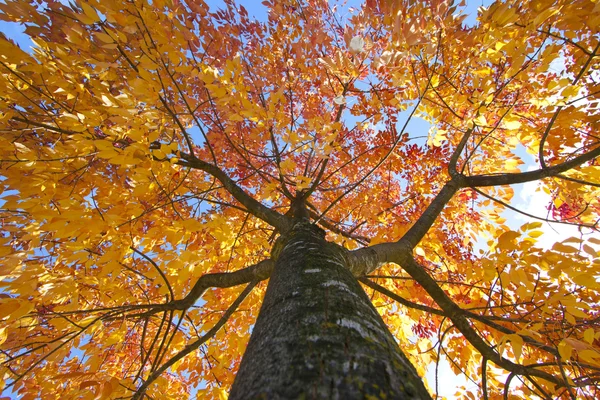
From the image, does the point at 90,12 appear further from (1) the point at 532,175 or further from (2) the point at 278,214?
(1) the point at 532,175

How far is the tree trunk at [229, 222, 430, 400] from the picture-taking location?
544 mm

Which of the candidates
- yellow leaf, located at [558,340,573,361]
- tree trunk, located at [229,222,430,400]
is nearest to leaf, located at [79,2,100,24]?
tree trunk, located at [229,222,430,400]

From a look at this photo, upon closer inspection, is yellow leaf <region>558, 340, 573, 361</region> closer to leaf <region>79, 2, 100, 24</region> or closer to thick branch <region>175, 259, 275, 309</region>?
thick branch <region>175, 259, 275, 309</region>

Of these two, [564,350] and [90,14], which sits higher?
[90,14]

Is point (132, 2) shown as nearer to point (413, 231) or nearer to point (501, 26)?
point (501, 26)

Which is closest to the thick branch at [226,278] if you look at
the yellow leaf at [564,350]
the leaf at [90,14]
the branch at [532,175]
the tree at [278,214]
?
the tree at [278,214]

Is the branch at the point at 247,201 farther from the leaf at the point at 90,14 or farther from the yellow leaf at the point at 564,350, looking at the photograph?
the yellow leaf at the point at 564,350

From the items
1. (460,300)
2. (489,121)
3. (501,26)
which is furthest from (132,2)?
(460,300)

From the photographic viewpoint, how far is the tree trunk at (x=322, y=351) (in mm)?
544

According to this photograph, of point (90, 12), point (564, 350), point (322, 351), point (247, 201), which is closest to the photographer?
point (322, 351)

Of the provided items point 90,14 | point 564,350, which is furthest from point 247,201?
point 564,350

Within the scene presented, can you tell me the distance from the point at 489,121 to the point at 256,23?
3.68 meters

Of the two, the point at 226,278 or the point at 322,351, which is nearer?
the point at 322,351

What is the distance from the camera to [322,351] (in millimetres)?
643
